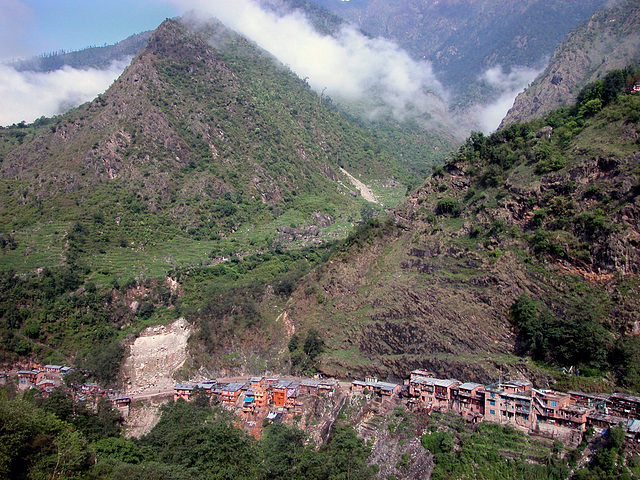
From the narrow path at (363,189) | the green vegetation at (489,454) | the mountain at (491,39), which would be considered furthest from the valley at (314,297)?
the mountain at (491,39)

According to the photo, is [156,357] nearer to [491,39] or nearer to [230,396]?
[230,396]

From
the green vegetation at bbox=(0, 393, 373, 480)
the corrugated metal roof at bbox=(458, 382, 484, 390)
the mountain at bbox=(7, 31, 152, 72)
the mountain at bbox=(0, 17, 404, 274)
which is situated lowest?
the green vegetation at bbox=(0, 393, 373, 480)

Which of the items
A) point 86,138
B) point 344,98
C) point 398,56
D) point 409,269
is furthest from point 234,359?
point 398,56

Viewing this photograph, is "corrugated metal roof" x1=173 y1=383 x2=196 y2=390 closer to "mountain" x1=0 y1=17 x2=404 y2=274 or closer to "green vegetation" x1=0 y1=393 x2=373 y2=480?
"green vegetation" x1=0 y1=393 x2=373 y2=480

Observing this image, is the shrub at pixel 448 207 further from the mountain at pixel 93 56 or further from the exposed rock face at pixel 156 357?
the mountain at pixel 93 56

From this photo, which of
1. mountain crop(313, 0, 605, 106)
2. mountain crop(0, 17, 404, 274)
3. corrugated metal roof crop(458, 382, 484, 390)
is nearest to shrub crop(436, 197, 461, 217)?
corrugated metal roof crop(458, 382, 484, 390)

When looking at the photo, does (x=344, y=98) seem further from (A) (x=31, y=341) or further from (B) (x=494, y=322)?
(B) (x=494, y=322)
